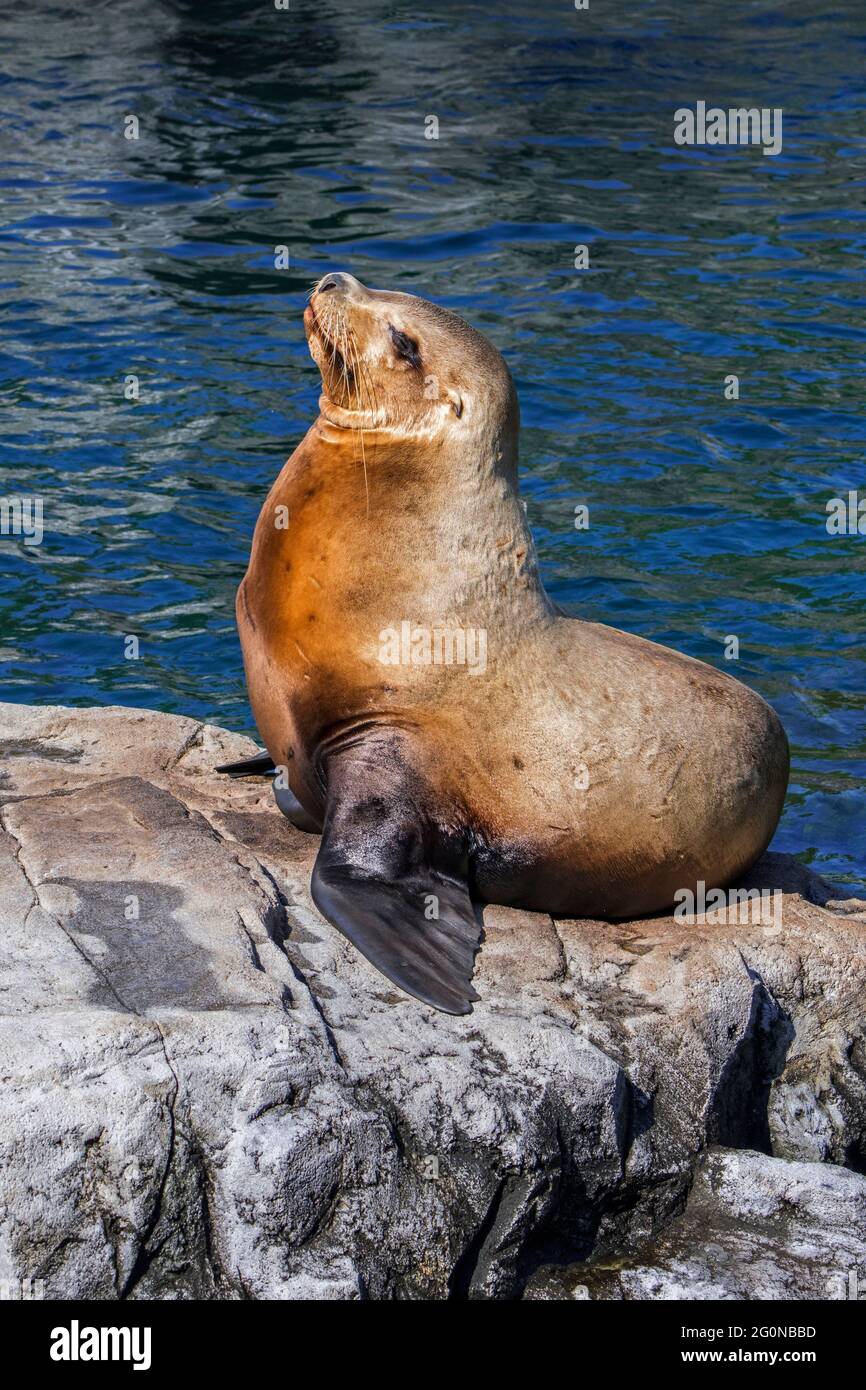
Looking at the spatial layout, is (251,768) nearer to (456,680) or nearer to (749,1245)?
(456,680)

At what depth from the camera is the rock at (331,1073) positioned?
3.60 m

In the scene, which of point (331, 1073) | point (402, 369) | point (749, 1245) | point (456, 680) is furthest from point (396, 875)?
point (402, 369)

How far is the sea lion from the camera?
16.8 feet

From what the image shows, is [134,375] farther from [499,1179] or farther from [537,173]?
[499,1179]

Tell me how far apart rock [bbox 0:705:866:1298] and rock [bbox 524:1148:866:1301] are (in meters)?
0.06

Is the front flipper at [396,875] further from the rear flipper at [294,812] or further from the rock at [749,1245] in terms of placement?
the rock at [749,1245]

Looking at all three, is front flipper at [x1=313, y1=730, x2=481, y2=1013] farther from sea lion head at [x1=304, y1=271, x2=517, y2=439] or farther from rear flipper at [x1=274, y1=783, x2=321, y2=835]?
sea lion head at [x1=304, y1=271, x2=517, y2=439]

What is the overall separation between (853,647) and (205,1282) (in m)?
5.69

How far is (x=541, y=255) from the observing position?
13625 millimetres

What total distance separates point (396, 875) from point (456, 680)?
687 mm

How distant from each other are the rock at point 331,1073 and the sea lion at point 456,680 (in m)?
0.25

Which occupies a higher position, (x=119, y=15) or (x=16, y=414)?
(x=119, y=15)

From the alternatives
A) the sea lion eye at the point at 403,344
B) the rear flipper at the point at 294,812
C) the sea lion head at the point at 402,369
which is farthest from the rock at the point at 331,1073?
the sea lion eye at the point at 403,344

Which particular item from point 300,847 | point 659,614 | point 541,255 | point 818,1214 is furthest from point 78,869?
point 541,255
